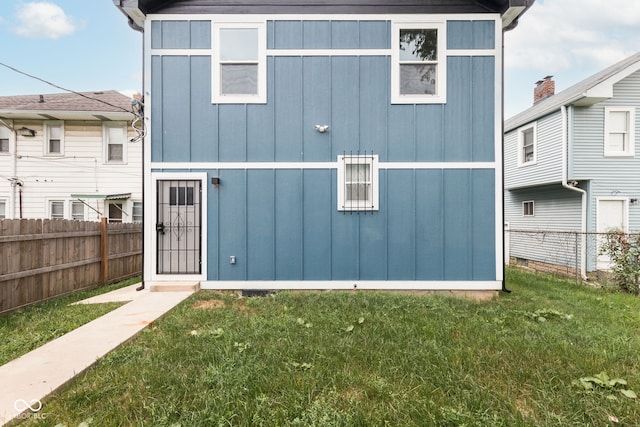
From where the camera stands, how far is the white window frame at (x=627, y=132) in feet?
29.7

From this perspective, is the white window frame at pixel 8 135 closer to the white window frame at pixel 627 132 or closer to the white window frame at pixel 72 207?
the white window frame at pixel 72 207

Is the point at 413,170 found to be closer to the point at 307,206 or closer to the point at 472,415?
the point at 307,206

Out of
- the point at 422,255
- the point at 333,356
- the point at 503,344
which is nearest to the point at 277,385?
the point at 333,356

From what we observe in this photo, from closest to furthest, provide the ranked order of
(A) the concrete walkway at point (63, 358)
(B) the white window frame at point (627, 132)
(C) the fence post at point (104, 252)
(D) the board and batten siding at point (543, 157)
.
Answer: (A) the concrete walkway at point (63, 358)
(C) the fence post at point (104, 252)
(B) the white window frame at point (627, 132)
(D) the board and batten siding at point (543, 157)

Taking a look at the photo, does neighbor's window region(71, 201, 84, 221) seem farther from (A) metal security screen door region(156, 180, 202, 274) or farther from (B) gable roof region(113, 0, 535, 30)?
(B) gable roof region(113, 0, 535, 30)

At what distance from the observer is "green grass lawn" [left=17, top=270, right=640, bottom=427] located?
2025 mm

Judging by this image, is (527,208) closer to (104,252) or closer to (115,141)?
(104,252)

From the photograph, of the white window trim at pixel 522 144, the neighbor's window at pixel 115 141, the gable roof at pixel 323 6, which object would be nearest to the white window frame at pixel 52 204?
the neighbor's window at pixel 115 141

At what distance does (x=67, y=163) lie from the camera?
393 inches

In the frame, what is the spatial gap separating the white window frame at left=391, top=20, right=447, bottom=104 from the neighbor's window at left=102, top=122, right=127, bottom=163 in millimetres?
8975

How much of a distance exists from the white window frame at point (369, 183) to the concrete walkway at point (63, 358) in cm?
320

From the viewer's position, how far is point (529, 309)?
4.44m

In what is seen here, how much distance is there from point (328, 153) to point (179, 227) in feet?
10.1

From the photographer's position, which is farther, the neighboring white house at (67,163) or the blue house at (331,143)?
the neighboring white house at (67,163)
